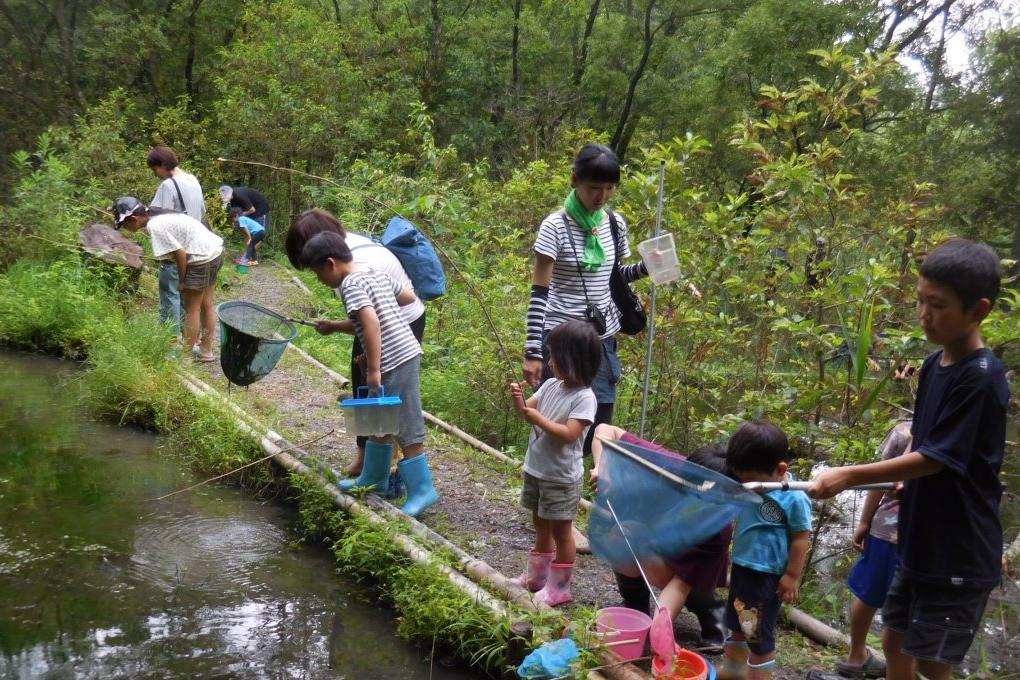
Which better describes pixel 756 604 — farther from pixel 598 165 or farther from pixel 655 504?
pixel 598 165

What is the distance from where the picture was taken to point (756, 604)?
112 inches

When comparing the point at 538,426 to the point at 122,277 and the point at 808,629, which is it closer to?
the point at 808,629

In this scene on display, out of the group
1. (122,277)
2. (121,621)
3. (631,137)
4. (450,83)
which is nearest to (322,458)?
(121,621)

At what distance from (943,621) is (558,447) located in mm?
1552

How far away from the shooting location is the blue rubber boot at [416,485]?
4.45m

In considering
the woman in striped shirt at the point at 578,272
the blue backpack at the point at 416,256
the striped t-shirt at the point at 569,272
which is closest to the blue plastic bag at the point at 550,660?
the woman in striped shirt at the point at 578,272

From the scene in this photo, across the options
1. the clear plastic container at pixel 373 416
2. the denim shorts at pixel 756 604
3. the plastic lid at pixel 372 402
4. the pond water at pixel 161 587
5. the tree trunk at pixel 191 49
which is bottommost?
the pond water at pixel 161 587

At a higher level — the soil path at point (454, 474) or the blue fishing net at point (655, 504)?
the blue fishing net at point (655, 504)

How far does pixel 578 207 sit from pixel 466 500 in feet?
6.35

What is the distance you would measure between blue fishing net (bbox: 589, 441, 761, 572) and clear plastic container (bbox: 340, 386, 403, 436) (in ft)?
4.85

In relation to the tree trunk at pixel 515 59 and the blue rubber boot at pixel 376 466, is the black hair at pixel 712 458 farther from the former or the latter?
the tree trunk at pixel 515 59

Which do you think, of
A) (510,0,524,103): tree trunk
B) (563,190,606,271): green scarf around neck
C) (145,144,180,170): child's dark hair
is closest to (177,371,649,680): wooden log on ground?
(563,190,606,271): green scarf around neck

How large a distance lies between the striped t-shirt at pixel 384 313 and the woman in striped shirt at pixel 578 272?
84 centimetres

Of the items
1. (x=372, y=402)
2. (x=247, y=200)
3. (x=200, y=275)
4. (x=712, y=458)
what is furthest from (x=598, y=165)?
(x=247, y=200)
